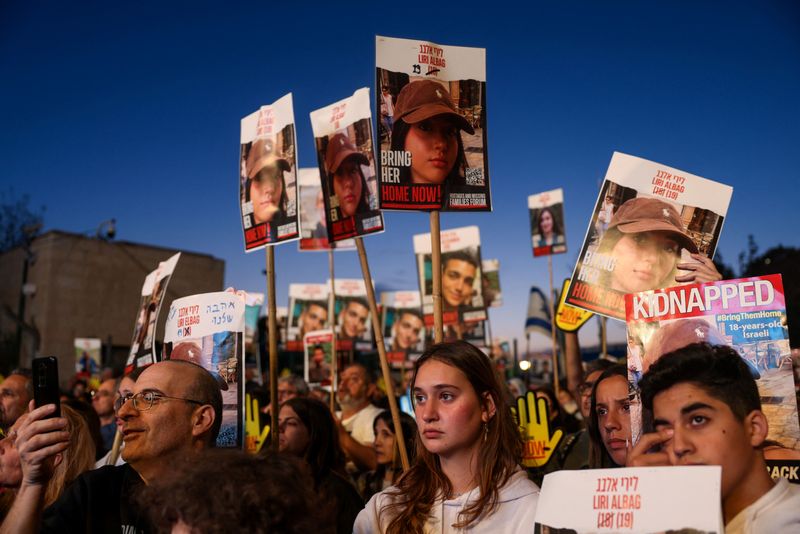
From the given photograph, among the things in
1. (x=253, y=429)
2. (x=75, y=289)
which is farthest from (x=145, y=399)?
(x=75, y=289)

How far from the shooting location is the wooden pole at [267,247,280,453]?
13.3 ft

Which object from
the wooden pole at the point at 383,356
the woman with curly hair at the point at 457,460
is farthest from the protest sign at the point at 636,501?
the wooden pole at the point at 383,356

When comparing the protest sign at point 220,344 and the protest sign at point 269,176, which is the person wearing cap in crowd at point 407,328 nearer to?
the protest sign at point 269,176

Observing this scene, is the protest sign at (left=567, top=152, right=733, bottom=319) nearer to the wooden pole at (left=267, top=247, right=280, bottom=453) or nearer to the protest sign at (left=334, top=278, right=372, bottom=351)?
the wooden pole at (left=267, top=247, right=280, bottom=453)

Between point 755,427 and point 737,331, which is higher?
point 737,331

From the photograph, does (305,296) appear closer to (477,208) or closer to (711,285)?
(477,208)

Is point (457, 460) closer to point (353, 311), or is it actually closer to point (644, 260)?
point (644, 260)

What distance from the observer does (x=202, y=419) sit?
3.08 metres

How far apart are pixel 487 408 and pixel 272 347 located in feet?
6.09

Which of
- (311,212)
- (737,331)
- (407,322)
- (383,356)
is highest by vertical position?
(311,212)

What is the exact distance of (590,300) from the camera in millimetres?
3459

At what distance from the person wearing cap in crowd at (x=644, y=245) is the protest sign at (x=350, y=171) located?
1.59 meters

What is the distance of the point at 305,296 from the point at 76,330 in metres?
24.0

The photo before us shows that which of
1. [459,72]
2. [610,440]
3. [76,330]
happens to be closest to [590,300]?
[610,440]
